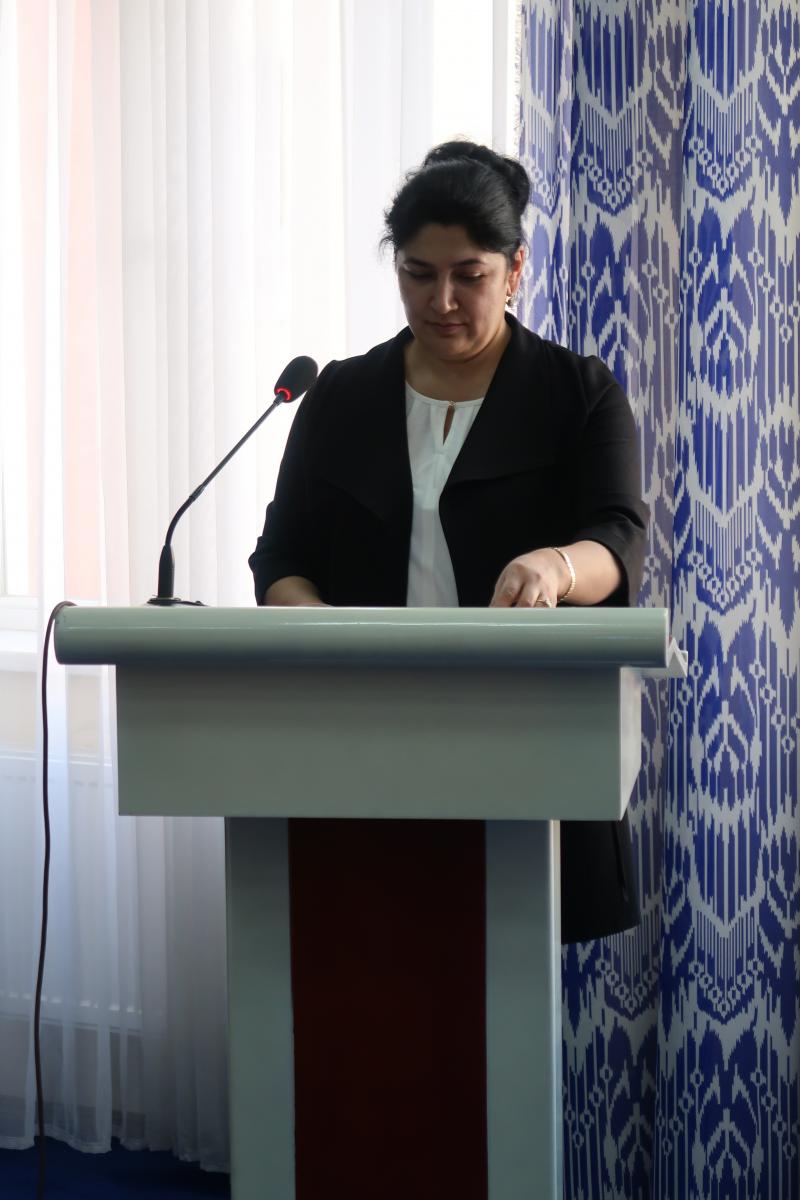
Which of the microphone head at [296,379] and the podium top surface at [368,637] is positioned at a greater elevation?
the microphone head at [296,379]

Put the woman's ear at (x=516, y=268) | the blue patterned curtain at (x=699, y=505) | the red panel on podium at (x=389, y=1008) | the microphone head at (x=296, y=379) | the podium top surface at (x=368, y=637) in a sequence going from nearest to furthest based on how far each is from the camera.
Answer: the podium top surface at (x=368, y=637), the red panel on podium at (x=389, y=1008), the microphone head at (x=296, y=379), the woman's ear at (x=516, y=268), the blue patterned curtain at (x=699, y=505)

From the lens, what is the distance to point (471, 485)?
1487mm

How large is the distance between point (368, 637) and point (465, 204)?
87 centimetres

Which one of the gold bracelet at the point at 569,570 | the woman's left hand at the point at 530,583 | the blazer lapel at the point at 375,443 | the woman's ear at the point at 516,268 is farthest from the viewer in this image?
the woman's ear at the point at 516,268

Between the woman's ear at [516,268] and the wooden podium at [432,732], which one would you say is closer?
the wooden podium at [432,732]

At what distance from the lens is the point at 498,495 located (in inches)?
58.6

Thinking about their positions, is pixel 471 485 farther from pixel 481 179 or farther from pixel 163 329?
pixel 163 329

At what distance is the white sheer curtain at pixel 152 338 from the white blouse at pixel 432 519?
822 millimetres

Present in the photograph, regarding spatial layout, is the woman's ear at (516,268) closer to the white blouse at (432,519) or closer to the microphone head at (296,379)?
the white blouse at (432,519)

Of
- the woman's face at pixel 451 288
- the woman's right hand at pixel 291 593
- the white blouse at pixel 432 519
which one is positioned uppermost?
the woman's face at pixel 451 288

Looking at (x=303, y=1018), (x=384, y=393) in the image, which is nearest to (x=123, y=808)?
(x=303, y=1018)

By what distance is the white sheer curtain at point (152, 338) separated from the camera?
2.35 m

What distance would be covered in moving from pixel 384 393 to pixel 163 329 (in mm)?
1083

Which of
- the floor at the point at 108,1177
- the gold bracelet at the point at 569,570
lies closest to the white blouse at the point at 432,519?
the gold bracelet at the point at 569,570
